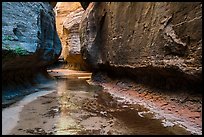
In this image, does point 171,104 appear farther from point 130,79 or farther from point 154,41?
point 130,79

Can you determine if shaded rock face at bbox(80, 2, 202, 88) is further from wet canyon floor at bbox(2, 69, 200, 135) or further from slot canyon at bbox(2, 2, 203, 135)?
wet canyon floor at bbox(2, 69, 200, 135)

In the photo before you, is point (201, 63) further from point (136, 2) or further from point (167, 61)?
point (136, 2)

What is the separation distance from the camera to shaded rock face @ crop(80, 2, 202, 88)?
5.74 m

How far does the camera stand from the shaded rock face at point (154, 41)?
5.74 m

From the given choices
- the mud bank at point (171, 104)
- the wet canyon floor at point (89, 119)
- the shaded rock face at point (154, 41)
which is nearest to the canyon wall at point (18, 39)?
the wet canyon floor at point (89, 119)

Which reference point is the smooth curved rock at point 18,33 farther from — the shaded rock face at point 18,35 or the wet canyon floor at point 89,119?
the wet canyon floor at point 89,119

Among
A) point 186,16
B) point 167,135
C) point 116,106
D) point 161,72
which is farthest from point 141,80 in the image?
point 167,135

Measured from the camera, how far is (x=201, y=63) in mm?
5348

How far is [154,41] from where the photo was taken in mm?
7508

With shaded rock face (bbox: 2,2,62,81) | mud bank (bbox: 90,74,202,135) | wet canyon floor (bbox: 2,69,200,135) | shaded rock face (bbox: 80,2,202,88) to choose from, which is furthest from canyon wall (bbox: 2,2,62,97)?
mud bank (bbox: 90,74,202,135)

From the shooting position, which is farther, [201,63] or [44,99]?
[44,99]

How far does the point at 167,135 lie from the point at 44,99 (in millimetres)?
5132

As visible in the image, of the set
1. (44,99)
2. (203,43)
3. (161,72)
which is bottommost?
(44,99)

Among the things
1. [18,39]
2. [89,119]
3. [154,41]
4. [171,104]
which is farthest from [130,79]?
[89,119]
